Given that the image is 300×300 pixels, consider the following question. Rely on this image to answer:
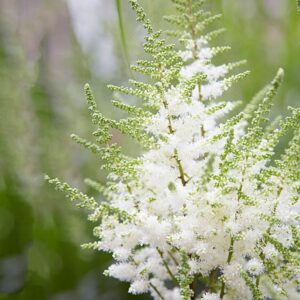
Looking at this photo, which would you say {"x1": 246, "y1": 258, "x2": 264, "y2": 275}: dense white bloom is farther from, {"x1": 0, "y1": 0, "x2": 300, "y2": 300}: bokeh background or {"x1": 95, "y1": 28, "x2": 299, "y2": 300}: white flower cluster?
{"x1": 0, "y1": 0, "x2": 300, "y2": 300}: bokeh background

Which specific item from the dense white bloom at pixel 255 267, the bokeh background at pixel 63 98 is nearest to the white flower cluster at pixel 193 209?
the dense white bloom at pixel 255 267

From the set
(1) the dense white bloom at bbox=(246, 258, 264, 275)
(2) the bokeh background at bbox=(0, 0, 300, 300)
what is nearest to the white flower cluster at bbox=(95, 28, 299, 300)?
(1) the dense white bloom at bbox=(246, 258, 264, 275)

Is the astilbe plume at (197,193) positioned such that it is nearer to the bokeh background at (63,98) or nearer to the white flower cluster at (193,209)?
the white flower cluster at (193,209)

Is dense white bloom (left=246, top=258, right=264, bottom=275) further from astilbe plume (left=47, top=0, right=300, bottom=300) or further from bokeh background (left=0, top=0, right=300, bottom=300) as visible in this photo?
bokeh background (left=0, top=0, right=300, bottom=300)

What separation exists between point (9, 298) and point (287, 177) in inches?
19.9

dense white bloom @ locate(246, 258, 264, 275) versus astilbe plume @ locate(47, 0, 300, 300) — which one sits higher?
astilbe plume @ locate(47, 0, 300, 300)

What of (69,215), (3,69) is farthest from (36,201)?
(3,69)

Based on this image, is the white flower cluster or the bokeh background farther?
the bokeh background

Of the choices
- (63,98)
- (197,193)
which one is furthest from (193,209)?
(63,98)

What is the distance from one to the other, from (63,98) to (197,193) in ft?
1.63

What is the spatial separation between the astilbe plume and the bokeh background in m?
0.25

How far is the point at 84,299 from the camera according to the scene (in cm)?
85

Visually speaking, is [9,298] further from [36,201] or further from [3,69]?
[3,69]

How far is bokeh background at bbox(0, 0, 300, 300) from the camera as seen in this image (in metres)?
0.82
